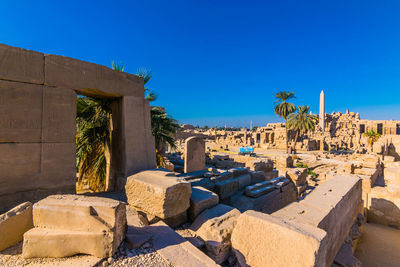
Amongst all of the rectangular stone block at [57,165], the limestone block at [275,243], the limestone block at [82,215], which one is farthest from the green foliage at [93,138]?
the limestone block at [275,243]

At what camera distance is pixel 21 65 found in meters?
2.85

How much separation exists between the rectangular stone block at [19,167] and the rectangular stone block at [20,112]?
0.12 meters

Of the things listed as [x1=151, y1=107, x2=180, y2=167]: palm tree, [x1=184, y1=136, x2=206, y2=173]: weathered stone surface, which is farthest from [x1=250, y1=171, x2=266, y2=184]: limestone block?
[x1=151, y1=107, x2=180, y2=167]: palm tree

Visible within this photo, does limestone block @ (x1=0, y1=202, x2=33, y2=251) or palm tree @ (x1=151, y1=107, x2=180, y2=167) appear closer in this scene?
limestone block @ (x1=0, y1=202, x2=33, y2=251)

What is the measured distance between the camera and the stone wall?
278 centimetres

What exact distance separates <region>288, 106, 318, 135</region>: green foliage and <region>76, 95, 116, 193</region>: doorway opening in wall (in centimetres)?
2698

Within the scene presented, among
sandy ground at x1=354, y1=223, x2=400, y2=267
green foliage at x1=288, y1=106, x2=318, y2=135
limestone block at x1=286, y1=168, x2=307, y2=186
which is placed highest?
green foliage at x1=288, y1=106, x2=318, y2=135

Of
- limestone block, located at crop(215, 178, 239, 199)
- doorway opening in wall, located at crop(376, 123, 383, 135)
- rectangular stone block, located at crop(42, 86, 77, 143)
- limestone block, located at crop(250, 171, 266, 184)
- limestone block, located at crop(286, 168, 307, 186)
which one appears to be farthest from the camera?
doorway opening in wall, located at crop(376, 123, 383, 135)

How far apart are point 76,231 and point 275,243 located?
1.94 meters

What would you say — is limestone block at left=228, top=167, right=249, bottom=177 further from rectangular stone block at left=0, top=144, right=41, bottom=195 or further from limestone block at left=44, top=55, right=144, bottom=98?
rectangular stone block at left=0, top=144, right=41, bottom=195

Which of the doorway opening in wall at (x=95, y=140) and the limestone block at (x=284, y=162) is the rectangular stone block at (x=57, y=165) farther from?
the limestone block at (x=284, y=162)

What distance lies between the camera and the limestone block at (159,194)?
2.40 meters

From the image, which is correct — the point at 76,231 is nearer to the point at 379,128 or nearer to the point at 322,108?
the point at 322,108

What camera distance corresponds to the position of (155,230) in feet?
7.45
